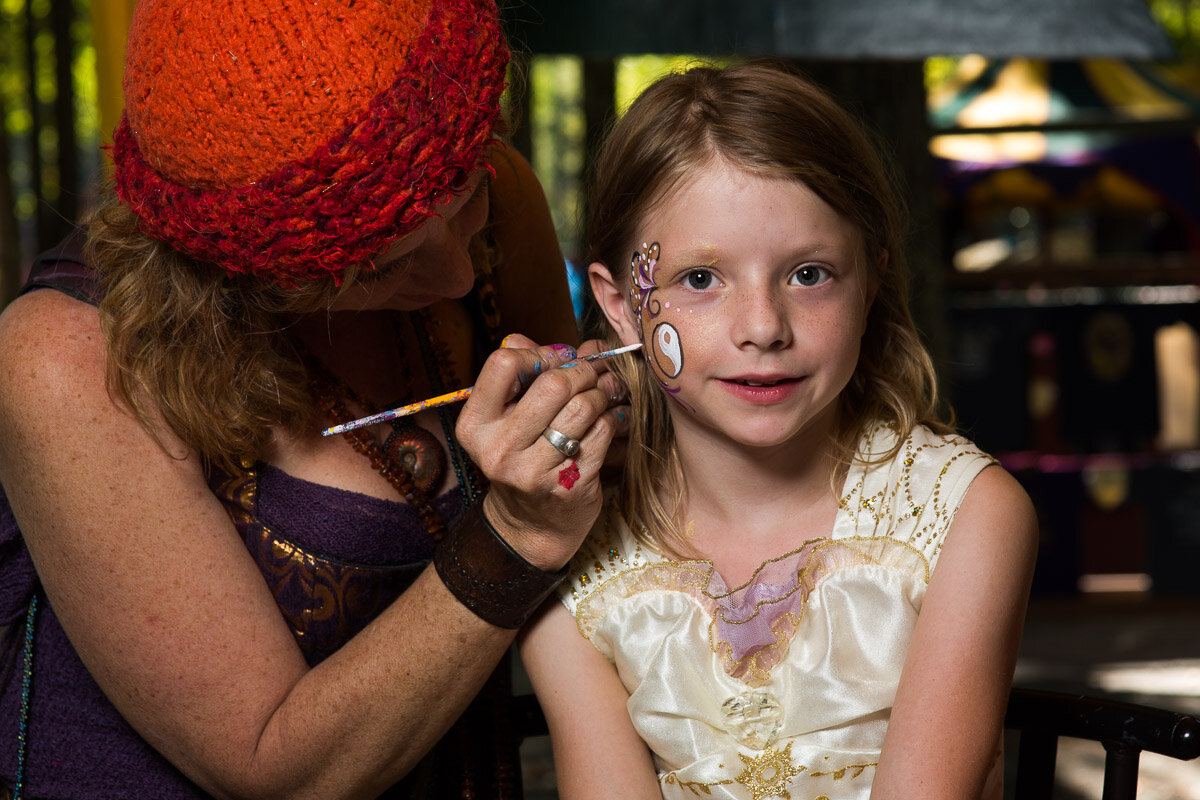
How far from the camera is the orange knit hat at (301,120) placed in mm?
1222

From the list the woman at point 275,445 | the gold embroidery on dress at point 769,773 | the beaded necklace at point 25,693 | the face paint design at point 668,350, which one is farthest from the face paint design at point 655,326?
the beaded necklace at point 25,693

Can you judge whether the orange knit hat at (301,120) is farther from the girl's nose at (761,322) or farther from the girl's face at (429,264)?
the girl's nose at (761,322)

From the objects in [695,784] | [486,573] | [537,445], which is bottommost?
[695,784]

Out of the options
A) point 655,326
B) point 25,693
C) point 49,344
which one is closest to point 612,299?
point 655,326

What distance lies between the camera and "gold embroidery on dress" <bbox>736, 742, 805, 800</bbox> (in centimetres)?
146

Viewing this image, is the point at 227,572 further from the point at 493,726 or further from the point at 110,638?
the point at 493,726

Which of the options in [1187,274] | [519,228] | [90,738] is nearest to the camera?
[90,738]

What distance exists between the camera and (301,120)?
1227 mm

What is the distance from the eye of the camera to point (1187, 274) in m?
5.25

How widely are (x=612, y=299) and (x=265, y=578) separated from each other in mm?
608

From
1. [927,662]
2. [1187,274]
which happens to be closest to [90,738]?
[927,662]

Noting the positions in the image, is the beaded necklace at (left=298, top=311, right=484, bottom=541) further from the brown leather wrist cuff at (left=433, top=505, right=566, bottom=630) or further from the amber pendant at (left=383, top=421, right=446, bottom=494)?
the brown leather wrist cuff at (left=433, top=505, right=566, bottom=630)

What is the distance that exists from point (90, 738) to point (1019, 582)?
48.7 inches

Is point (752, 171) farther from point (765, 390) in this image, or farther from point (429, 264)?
point (429, 264)
